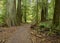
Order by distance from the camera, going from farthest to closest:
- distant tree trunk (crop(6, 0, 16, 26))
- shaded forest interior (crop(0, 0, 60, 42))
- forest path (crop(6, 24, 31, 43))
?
distant tree trunk (crop(6, 0, 16, 26))
shaded forest interior (crop(0, 0, 60, 42))
forest path (crop(6, 24, 31, 43))

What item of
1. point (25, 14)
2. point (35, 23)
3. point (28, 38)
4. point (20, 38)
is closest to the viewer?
point (28, 38)

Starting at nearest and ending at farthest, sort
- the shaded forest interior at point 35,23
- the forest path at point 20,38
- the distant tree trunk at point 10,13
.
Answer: the forest path at point 20,38 < the shaded forest interior at point 35,23 < the distant tree trunk at point 10,13

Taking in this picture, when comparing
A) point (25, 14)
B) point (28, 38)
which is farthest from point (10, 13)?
point (25, 14)

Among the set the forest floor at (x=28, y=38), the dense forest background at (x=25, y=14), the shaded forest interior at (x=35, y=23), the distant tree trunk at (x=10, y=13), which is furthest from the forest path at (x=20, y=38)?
the distant tree trunk at (x=10, y=13)

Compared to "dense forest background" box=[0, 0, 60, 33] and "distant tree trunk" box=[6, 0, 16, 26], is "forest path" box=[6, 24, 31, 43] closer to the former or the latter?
"dense forest background" box=[0, 0, 60, 33]

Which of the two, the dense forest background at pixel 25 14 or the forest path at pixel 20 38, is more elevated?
the dense forest background at pixel 25 14

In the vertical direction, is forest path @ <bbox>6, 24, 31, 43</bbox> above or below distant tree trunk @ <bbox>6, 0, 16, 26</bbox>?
below

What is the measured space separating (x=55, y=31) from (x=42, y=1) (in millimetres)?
11246

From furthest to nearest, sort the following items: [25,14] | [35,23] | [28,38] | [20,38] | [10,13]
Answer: [25,14]
[35,23]
[10,13]
[20,38]
[28,38]

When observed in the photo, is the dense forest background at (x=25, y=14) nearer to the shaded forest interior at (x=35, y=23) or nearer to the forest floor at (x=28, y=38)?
the shaded forest interior at (x=35, y=23)

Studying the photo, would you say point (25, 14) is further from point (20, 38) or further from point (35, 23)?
point (20, 38)

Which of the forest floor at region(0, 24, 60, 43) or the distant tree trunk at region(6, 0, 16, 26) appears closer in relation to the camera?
the forest floor at region(0, 24, 60, 43)

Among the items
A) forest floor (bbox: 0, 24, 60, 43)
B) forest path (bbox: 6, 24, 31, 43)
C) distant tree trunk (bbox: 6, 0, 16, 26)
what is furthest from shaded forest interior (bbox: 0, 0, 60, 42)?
forest path (bbox: 6, 24, 31, 43)

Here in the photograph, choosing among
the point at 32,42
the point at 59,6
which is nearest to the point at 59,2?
the point at 59,6
